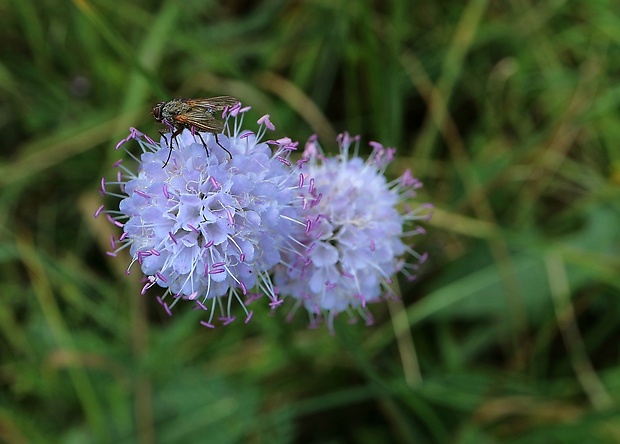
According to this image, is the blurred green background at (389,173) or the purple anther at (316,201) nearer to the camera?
the purple anther at (316,201)

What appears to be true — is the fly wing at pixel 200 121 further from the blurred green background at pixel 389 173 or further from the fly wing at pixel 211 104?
the blurred green background at pixel 389 173

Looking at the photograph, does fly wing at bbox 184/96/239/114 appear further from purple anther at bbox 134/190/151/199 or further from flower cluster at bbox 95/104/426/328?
purple anther at bbox 134/190/151/199

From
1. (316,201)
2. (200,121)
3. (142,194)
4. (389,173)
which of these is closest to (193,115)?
(200,121)

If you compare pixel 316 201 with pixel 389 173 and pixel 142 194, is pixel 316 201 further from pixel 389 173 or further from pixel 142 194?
pixel 389 173

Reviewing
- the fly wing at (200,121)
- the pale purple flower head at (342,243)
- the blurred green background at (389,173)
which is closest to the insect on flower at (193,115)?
the fly wing at (200,121)

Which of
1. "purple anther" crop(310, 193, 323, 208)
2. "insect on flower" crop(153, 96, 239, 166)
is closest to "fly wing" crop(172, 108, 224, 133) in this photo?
"insect on flower" crop(153, 96, 239, 166)
